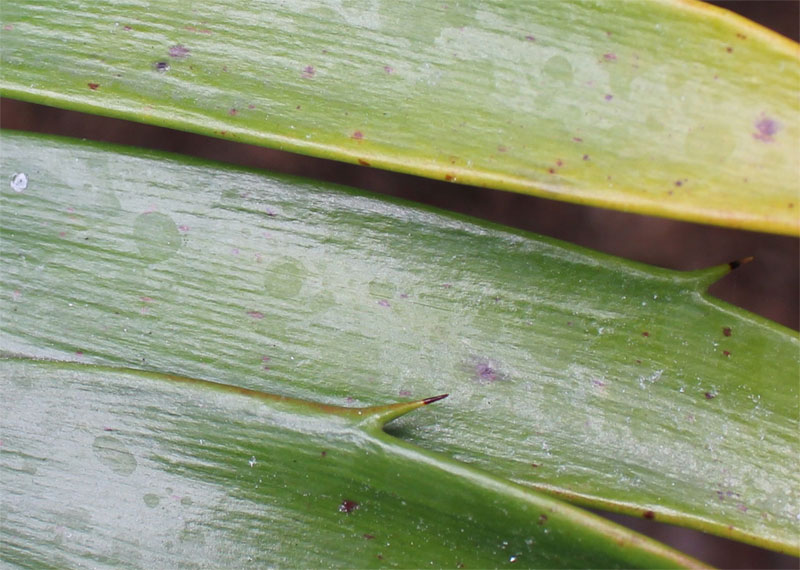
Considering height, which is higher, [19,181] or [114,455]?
[19,181]

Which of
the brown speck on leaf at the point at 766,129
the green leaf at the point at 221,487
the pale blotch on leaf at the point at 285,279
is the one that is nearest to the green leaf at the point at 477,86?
the brown speck on leaf at the point at 766,129

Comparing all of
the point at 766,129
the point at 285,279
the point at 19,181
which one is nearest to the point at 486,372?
the point at 285,279

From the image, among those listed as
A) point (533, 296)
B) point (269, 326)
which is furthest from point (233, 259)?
point (533, 296)

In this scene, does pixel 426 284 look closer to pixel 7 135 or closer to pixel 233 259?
pixel 233 259

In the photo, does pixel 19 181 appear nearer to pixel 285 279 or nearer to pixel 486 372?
pixel 285 279

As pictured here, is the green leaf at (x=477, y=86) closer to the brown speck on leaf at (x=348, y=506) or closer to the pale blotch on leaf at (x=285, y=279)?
the pale blotch on leaf at (x=285, y=279)
